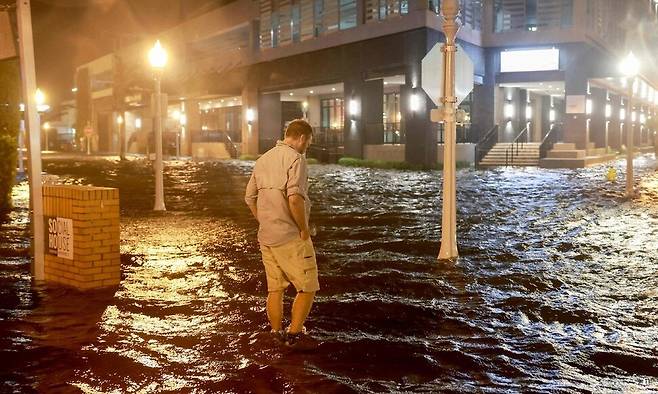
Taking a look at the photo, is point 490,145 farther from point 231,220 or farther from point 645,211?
point 231,220

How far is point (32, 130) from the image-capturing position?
8656 millimetres

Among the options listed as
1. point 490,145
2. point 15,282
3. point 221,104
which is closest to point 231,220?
point 15,282

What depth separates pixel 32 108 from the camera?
28.2 feet

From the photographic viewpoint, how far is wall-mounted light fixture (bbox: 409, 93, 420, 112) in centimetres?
3559

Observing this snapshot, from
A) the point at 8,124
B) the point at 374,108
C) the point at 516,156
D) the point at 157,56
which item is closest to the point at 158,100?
the point at 157,56

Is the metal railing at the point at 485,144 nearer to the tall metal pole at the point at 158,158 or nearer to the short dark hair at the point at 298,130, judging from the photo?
the tall metal pole at the point at 158,158

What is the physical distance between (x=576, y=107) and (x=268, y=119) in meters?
20.7

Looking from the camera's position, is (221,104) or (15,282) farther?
(221,104)

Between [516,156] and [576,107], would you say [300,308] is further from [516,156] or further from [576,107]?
[576,107]

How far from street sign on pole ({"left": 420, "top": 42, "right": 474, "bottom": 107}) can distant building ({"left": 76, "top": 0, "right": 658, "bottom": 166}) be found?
82.2 ft

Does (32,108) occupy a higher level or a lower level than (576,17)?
lower

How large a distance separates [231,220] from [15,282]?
21.4 feet

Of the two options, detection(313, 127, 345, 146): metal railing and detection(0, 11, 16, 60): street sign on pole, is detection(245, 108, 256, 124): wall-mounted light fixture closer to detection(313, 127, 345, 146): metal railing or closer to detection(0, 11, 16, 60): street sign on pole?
detection(313, 127, 345, 146): metal railing

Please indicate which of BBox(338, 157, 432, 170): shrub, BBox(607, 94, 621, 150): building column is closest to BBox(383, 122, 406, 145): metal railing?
BBox(338, 157, 432, 170): shrub
